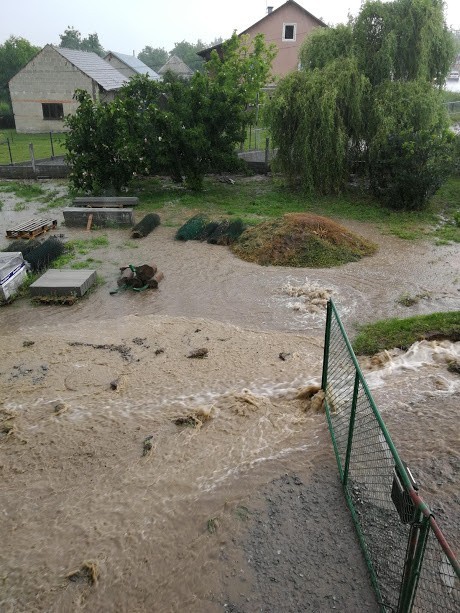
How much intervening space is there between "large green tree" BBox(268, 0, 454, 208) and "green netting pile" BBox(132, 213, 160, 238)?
5.69m

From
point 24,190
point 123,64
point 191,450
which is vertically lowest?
point 191,450

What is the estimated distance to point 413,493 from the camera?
10.3 feet

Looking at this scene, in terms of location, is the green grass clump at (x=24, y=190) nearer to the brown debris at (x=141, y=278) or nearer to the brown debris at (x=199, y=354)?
the brown debris at (x=141, y=278)

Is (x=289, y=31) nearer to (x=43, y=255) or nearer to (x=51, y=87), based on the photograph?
(x=51, y=87)

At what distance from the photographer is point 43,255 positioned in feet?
40.8

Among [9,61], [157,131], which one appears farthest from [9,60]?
[157,131]

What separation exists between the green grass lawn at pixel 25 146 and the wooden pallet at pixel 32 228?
8.64 meters

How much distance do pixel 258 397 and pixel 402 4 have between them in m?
16.3

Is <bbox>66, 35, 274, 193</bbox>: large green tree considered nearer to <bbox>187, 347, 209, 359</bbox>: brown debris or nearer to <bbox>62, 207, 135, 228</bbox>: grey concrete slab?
<bbox>62, 207, 135, 228</bbox>: grey concrete slab

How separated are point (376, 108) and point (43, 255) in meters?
11.7

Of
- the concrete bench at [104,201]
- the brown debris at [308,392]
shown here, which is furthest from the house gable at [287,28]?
the brown debris at [308,392]

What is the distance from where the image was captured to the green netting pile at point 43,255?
40.2ft

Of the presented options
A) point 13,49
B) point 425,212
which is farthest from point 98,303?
point 13,49

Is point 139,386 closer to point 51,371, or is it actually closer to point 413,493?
point 51,371
